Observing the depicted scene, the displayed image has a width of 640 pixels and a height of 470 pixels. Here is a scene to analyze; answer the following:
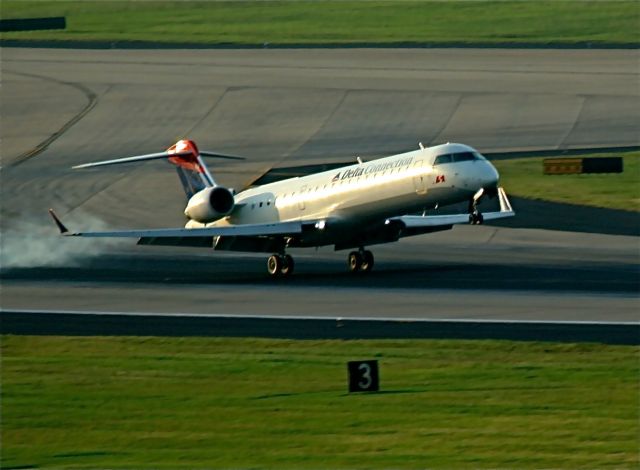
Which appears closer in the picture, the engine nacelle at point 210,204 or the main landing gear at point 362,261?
the main landing gear at point 362,261

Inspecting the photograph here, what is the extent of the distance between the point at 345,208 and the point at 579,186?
51.7 feet

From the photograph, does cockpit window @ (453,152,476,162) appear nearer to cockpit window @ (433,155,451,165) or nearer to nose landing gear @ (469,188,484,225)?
cockpit window @ (433,155,451,165)

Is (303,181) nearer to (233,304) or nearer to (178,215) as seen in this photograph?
(233,304)

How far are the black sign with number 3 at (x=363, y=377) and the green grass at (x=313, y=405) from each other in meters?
0.17

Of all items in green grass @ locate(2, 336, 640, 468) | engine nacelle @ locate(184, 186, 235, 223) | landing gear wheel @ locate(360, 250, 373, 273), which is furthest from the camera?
engine nacelle @ locate(184, 186, 235, 223)

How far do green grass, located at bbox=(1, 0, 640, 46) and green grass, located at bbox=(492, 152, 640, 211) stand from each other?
29.9m

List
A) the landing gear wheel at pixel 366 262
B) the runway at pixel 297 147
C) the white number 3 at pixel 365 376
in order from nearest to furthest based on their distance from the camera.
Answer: the white number 3 at pixel 365 376 → the runway at pixel 297 147 → the landing gear wheel at pixel 366 262

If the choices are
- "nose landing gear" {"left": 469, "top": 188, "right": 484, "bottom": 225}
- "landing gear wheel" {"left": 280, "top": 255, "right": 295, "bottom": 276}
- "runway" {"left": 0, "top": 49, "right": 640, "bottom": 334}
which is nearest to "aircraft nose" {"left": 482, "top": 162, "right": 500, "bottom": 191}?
"nose landing gear" {"left": 469, "top": 188, "right": 484, "bottom": 225}

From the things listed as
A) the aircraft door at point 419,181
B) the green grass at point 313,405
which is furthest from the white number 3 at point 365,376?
the aircraft door at point 419,181

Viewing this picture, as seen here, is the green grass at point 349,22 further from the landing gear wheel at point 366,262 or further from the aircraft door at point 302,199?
the landing gear wheel at point 366,262

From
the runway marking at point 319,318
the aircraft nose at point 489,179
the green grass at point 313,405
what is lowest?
the green grass at point 313,405

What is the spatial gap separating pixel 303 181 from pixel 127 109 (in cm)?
3289

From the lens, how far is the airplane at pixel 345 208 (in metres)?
38.2

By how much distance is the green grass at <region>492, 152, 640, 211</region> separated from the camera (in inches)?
2000
